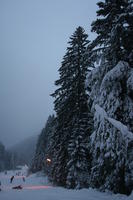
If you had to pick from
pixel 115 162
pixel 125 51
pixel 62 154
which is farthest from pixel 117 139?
pixel 62 154

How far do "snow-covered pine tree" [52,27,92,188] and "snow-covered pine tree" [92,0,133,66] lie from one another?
6.87 meters

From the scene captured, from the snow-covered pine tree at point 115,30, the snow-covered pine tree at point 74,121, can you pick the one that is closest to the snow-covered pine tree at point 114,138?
the snow-covered pine tree at point 115,30

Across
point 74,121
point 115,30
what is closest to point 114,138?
point 115,30

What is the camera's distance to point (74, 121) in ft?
71.7

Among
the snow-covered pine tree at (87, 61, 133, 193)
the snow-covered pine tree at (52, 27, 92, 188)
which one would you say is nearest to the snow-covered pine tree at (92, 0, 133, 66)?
the snow-covered pine tree at (87, 61, 133, 193)

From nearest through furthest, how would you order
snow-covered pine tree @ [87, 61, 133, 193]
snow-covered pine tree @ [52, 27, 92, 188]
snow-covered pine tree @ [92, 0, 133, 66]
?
snow-covered pine tree @ [87, 61, 133, 193] < snow-covered pine tree @ [92, 0, 133, 66] < snow-covered pine tree @ [52, 27, 92, 188]

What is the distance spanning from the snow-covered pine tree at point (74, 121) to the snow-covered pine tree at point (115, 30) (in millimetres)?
6866

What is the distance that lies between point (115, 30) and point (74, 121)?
34.4ft

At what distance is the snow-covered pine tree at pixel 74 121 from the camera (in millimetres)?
20011

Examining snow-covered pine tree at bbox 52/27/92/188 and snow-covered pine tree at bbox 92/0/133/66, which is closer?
snow-covered pine tree at bbox 92/0/133/66

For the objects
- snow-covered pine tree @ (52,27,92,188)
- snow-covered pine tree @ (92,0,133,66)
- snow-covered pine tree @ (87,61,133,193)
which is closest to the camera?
snow-covered pine tree @ (87,61,133,193)

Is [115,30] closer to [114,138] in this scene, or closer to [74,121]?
[114,138]

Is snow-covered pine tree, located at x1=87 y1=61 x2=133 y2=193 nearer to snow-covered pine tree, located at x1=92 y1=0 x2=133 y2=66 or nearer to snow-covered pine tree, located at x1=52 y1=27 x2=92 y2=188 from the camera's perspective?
snow-covered pine tree, located at x1=92 y1=0 x2=133 y2=66

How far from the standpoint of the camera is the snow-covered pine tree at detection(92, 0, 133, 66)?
13219mm
